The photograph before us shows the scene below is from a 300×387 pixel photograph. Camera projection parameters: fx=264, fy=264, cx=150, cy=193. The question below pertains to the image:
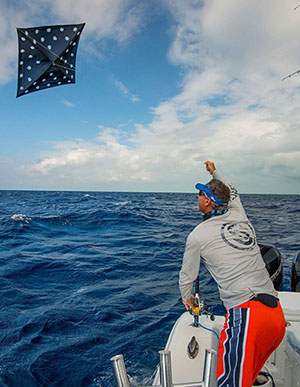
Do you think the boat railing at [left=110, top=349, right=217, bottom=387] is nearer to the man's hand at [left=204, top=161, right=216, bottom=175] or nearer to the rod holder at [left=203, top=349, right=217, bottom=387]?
the rod holder at [left=203, top=349, right=217, bottom=387]

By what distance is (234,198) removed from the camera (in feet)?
9.53

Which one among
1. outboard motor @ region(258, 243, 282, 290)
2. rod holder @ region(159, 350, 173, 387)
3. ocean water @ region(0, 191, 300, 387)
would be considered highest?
rod holder @ region(159, 350, 173, 387)

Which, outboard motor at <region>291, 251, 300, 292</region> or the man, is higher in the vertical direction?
the man

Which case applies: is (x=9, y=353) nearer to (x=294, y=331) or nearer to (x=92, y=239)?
(x=294, y=331)

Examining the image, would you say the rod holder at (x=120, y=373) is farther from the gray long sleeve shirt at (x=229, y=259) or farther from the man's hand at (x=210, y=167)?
the man's hand at (x=210, y=167)

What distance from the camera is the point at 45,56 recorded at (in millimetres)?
5066

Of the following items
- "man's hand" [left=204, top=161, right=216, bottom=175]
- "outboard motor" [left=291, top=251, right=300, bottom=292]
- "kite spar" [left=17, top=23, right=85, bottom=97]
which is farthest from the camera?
"kite spar" [left=17, top=23, right=85, bottom=97]

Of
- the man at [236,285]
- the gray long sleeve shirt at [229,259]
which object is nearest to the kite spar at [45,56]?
the man at [236,285]

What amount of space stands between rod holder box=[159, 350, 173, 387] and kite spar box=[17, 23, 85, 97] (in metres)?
5.12

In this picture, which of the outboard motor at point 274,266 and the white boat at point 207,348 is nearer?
the white boat at point 207,348

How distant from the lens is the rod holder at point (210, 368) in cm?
109

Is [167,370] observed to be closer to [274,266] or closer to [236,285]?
[236,285]

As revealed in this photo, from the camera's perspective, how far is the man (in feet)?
6.10

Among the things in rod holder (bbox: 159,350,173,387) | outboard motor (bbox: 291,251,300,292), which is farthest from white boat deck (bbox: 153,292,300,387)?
outboard motor (bbox: 291,251,300,292)
